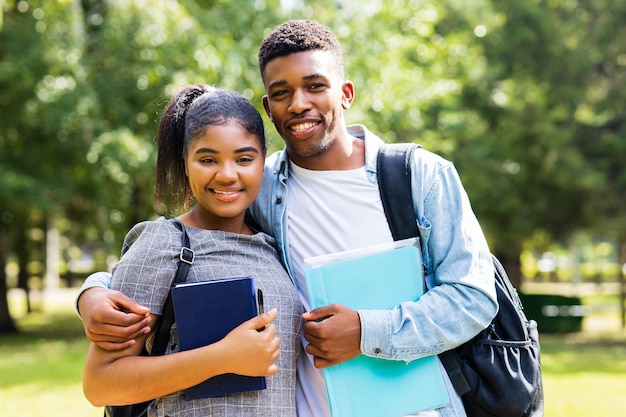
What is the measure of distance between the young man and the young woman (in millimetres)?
94

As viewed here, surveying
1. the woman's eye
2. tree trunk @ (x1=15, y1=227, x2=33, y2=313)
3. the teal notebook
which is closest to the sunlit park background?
tree trunk @ (x1=15, y1=227, x2=33, y2=313)

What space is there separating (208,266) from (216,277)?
0.04 meters

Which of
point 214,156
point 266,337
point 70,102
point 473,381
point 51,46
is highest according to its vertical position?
point 51,46

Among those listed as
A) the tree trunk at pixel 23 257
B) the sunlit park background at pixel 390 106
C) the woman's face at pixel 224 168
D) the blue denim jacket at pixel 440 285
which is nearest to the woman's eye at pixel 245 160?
the woman's face at pixel 224 168

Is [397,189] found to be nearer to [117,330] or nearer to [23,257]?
[117,330]

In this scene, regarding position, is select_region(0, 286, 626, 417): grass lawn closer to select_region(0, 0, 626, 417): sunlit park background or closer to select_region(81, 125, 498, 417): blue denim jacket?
A: select_region(0, 0, 626, 417): sunlit park background

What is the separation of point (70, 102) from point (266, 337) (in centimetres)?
1185

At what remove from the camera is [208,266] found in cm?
232

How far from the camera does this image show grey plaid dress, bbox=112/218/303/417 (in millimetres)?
2205

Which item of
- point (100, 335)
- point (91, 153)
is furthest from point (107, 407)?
point (91, 153)

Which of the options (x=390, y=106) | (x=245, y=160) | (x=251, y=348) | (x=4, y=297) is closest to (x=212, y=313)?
(x=251, y=348)

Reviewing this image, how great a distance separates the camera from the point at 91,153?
1311 centimetres

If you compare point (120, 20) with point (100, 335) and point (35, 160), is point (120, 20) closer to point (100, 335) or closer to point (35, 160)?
point (35, 160)

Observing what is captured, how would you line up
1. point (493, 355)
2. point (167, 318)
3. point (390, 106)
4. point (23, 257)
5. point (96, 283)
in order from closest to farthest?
point (167, 318) < point (96, 283) < point (493, 355) < point (390, 106) < point (23, 257)
